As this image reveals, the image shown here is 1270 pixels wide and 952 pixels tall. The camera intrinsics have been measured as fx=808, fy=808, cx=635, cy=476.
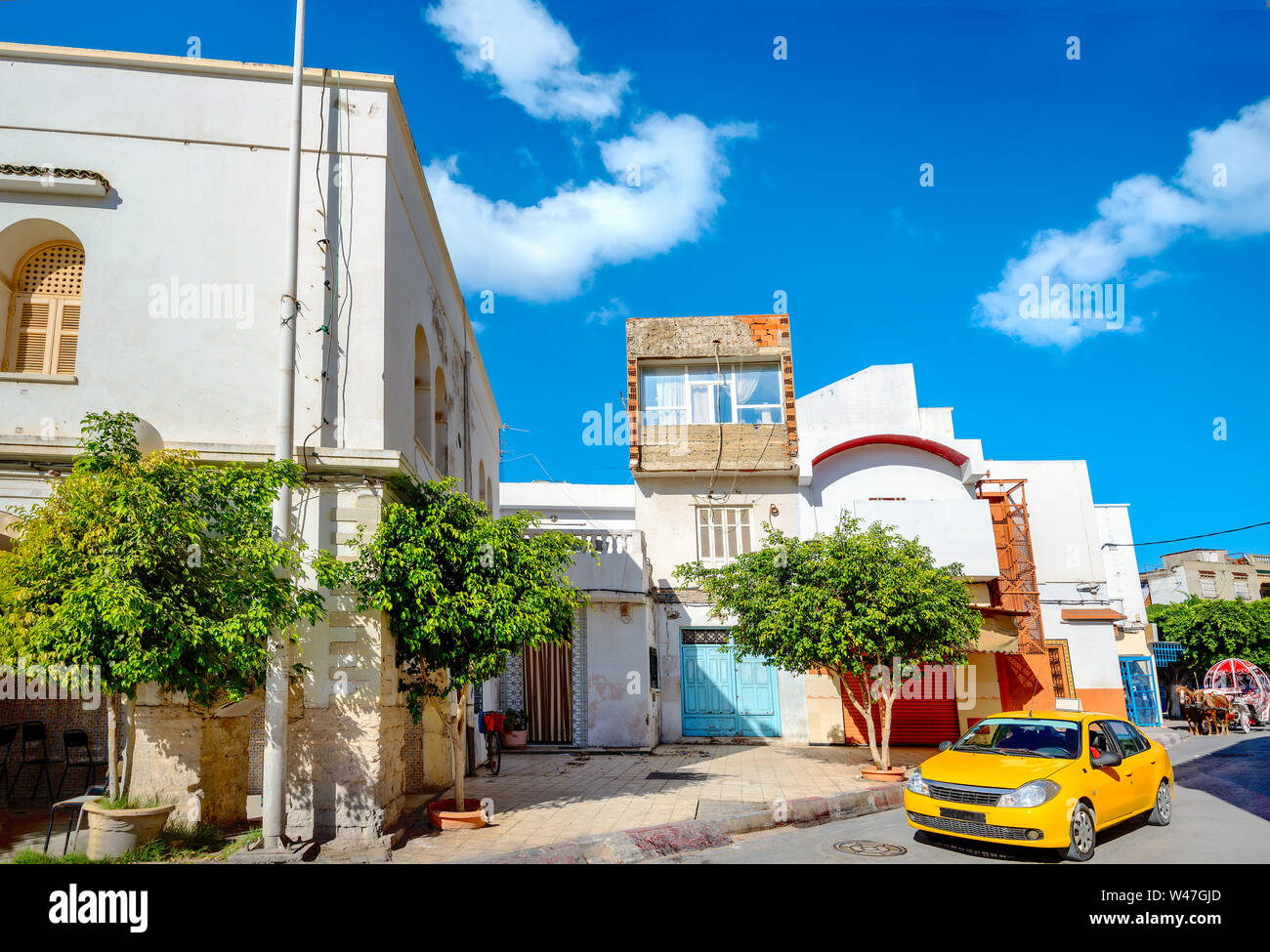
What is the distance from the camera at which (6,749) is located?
1138 cm

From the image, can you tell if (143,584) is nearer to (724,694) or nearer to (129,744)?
(129,744)

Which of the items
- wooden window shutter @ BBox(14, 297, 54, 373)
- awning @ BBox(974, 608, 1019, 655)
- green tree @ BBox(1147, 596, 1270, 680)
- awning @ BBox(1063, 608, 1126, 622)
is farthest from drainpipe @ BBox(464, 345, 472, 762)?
green tree @ BBox(1147, 596, 1270, 680)

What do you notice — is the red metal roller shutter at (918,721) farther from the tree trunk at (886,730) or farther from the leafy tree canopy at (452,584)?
the leafy tree canopy at (452,584)

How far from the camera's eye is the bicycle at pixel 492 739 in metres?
16.1

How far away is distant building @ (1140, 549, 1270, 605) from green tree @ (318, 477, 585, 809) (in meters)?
36.5

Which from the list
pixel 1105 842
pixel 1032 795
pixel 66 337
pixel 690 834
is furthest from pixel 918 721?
pixel 66 337

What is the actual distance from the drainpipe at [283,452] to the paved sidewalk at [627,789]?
146 cm

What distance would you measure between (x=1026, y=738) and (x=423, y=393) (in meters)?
10.3

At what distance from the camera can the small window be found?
2272cm

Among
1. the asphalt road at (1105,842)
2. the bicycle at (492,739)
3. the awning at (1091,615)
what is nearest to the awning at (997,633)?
the awning at (1091,615)

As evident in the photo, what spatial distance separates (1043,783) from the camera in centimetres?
819

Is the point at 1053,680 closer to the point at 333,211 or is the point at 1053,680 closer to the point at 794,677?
the point at 794,677

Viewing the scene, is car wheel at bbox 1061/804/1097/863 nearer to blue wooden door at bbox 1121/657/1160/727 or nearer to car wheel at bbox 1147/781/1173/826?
car wheel at bbox 1147/781/1173/826
